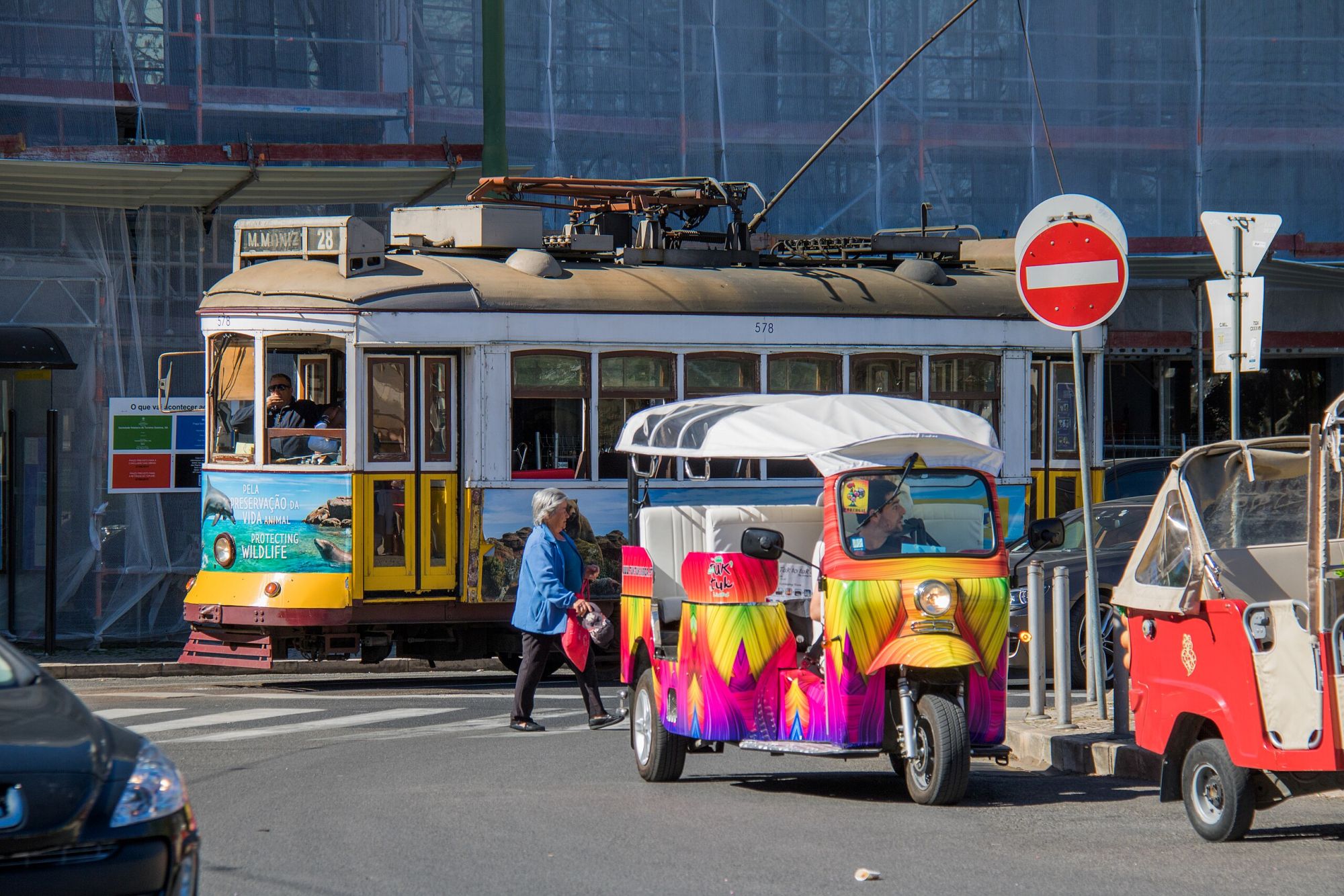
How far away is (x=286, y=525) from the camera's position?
1450 cm

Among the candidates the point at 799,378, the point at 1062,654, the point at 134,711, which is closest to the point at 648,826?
the point at 1062,654

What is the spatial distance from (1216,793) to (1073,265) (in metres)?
3.90

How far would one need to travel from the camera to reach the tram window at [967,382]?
1630 cm

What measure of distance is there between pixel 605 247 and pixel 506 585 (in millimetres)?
3300

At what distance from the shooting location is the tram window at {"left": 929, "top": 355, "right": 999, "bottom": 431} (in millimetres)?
16297

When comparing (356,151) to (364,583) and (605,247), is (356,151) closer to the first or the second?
(605,247)

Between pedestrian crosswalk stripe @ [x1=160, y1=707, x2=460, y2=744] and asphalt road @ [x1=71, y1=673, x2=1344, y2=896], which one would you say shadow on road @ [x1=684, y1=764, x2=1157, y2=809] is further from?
pedestrian crosswalk stripe @ [x1=160, y1=707, x2=460, y2=744]

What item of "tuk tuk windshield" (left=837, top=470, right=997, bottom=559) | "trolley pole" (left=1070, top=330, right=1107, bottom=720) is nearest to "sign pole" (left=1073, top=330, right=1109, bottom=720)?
"trolley pole" (left=1070, top=330, right=1107, bottom=720)

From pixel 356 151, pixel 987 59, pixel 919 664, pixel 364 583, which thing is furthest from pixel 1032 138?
pixel 919 664

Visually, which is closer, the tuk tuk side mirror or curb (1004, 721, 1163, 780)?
the tuk tuk side mirror

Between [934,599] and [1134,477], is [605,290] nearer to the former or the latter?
[1134,477]

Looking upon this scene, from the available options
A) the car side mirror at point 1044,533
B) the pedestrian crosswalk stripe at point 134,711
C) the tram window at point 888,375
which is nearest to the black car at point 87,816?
the car side mirror at point 1044,533

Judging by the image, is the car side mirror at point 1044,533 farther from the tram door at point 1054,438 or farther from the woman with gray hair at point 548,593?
the tram door at point 1054,438

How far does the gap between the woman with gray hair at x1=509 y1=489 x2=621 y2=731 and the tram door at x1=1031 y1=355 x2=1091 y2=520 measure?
20.0 ft
